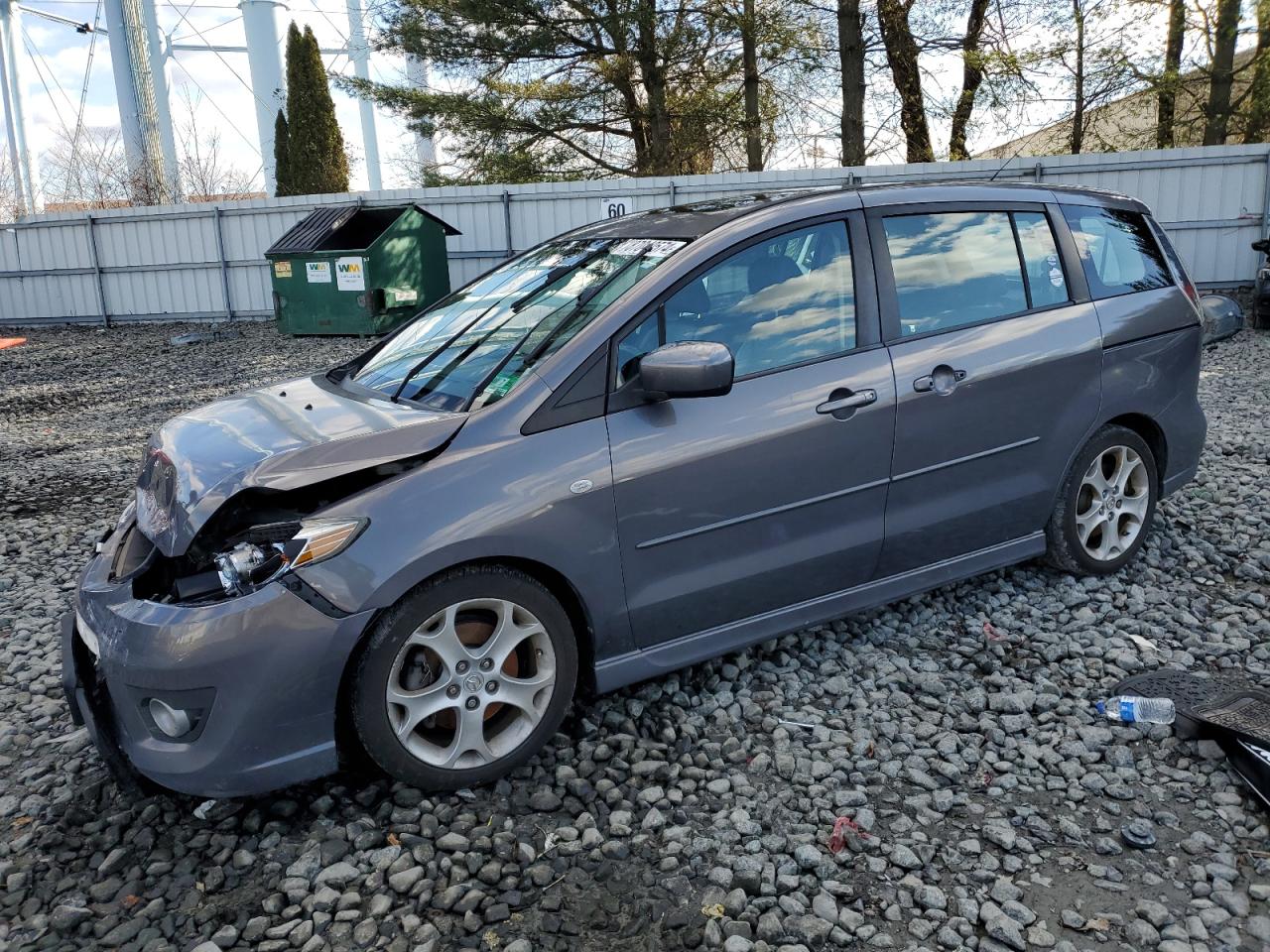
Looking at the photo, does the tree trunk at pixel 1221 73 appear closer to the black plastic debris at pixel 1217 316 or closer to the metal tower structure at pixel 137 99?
the black plastic debris at pixel 1217 316

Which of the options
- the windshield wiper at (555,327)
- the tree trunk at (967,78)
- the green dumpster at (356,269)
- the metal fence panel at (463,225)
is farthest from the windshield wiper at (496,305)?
the tree trunk at (967,78)

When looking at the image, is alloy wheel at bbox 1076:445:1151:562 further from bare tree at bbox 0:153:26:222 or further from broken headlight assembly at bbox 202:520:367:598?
bare tree at bbox 0:153:26:222

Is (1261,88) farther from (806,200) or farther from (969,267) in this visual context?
(806,200)

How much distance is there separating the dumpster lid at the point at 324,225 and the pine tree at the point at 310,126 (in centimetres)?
787

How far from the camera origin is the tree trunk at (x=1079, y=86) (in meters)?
18.4

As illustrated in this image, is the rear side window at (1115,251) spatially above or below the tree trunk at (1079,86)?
below

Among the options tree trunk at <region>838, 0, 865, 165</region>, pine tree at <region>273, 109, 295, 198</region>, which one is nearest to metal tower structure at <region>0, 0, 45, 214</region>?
pine tree at <region>273, 109, 295, 198</region>

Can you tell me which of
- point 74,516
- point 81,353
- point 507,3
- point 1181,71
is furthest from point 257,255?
point 1181,71

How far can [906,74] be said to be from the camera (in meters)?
19.4

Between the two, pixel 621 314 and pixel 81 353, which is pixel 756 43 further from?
pixel 621 314

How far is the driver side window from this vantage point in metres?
3.36

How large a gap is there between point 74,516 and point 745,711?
15.7 feet

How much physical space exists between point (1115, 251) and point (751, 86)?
1644cm

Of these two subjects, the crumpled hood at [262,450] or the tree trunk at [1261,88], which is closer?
the crumpled hood at [262,450]
